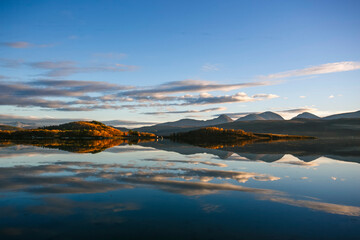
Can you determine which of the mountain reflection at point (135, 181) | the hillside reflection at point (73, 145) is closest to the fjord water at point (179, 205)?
the mountain reflection at point (135, 181)

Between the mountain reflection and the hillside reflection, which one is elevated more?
the hillside reflection

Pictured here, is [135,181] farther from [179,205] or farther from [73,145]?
[73,145]

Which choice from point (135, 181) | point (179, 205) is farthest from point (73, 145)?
point (179, 205)

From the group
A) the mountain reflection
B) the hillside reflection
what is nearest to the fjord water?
the mountain reflection

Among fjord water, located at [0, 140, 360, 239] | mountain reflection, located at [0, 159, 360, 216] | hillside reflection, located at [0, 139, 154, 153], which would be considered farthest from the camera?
hillside reflection, located at [0, 139, 154, 153]

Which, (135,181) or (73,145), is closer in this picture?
(135,181)

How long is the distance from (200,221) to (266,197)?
12.7ft

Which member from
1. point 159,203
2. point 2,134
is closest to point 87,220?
point 159,203

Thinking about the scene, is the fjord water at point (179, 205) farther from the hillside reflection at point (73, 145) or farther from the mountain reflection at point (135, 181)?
the hillside reflection at point (73, 145)

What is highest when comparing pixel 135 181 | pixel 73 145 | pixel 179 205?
pixel 73 145

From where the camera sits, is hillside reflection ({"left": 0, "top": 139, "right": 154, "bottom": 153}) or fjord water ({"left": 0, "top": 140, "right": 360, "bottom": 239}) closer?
fjord water ({"left": 0, "top": 140, "right": 360, "bottom": 239})

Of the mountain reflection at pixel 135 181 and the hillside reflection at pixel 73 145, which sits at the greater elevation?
the hillside reflection at pixel 73 145

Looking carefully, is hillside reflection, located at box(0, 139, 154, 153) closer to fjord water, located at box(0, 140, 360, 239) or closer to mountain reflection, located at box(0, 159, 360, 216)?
mountain reflection, located at box(0, 159, 360, 216)

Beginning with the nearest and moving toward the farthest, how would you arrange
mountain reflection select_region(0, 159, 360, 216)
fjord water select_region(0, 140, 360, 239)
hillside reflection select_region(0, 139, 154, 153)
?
fjord water select_region(0, 140, 360, 239) < mountain reflection select_region(0, 159, 360, 216) < hillside reflection select_region(0, 139, 154, 153)
